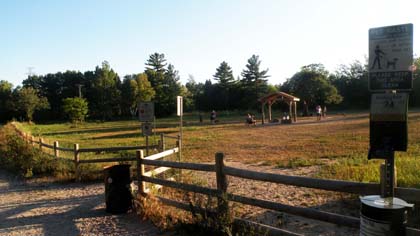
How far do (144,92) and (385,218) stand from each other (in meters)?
71.1

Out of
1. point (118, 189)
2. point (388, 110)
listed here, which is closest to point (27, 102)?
point (118, 189)

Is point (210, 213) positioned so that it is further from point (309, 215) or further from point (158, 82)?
point (158, 82)

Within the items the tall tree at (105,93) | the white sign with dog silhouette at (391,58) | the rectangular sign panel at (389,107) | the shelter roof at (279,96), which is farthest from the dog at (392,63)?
the tall tree at (105,93)

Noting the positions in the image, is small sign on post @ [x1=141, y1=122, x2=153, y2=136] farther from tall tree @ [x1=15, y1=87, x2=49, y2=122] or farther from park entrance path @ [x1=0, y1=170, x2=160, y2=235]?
tall tree @ [x1=15, y1=87, x2=49, y2=122]

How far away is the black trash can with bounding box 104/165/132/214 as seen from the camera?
7793 mm

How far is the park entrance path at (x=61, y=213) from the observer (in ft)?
22.6

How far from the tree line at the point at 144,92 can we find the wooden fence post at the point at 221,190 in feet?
185

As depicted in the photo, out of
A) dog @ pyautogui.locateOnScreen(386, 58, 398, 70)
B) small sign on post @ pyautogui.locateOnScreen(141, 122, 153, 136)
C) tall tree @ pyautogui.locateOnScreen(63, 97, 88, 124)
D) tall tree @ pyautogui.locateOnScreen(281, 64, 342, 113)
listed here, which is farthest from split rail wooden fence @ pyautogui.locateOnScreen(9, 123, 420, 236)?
tall tree @ pyautogui.locateOnScreen(63, 97, 88, 124)

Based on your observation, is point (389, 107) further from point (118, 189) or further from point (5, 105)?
point (5, 105)

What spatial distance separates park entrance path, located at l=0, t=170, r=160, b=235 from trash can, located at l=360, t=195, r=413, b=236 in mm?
3810

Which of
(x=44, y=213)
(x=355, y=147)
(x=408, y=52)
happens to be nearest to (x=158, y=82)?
(x=355, y=147)

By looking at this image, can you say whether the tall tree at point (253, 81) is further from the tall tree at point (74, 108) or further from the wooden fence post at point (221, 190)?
the wooden fence post at point (221, 190)

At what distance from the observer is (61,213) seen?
8219mm

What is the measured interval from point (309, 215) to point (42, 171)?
11.4 metres
